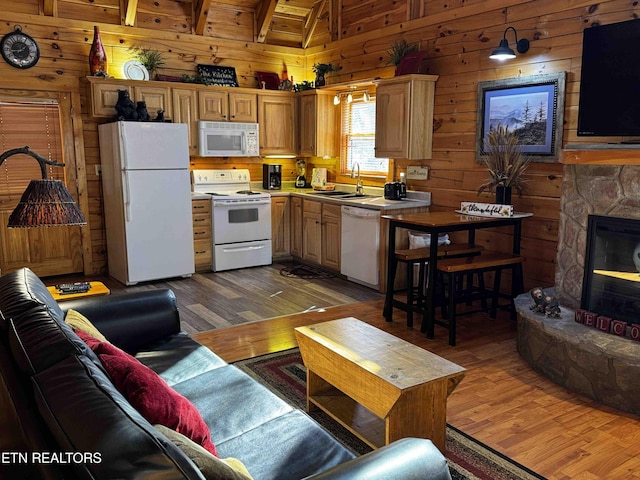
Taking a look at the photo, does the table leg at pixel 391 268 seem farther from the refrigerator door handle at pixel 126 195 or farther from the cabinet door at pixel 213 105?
the cabinet door at pixel 213 105

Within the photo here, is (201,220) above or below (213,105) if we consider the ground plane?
below

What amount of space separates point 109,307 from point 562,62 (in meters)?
3.70

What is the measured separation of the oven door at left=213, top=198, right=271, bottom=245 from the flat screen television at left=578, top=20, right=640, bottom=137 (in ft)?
12.0

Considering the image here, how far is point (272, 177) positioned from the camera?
6.75 m

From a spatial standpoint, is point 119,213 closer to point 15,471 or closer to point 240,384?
point 240,384

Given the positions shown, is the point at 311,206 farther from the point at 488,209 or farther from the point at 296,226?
the point at 488,209

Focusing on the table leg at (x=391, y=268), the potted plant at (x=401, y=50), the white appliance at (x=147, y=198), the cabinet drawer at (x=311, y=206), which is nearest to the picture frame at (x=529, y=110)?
the potted plant at (x=401, y=50)

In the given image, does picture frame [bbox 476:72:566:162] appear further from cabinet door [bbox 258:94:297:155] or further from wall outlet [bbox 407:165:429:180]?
cabinet door [bbox 258:94:297:155]

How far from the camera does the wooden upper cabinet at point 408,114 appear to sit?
5102mm

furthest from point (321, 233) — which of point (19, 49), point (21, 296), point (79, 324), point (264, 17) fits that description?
point (21, 296)

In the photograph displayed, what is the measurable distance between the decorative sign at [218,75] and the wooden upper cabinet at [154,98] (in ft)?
1.92

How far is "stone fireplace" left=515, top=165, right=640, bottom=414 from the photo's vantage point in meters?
2.91

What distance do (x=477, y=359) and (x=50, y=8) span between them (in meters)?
5.37

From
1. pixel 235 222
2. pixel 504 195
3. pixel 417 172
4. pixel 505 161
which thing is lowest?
pixel 235 222
